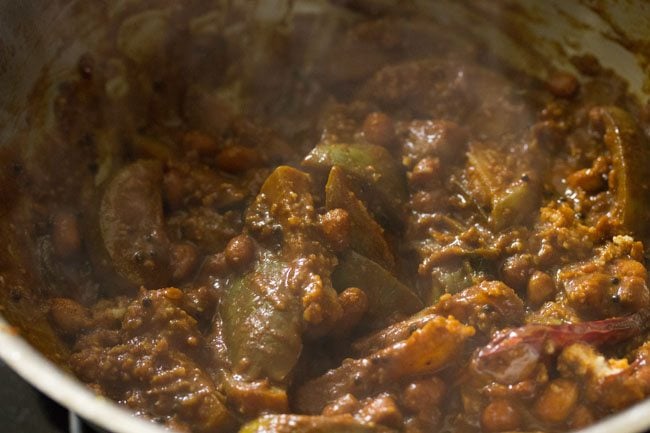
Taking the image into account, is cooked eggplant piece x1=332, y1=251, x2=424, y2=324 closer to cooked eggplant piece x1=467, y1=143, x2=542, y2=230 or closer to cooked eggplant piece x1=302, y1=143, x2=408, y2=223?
cooked eggplant piece x1=302, y1=143, x2=408, y2=223

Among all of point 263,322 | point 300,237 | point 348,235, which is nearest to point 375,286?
point 348,235

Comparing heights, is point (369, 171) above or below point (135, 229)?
above

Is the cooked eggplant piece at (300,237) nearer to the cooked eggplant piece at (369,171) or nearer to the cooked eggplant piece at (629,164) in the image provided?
the cooked eggplant piece at (369,171)

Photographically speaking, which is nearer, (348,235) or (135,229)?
(348,235)

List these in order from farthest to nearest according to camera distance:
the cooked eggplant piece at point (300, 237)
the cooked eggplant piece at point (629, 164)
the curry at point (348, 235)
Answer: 1. the cooked eggplant piece at point (629, 164)
2. the cooked eggplant piece at point (300, 237)
3. the curry at point (348, 235)

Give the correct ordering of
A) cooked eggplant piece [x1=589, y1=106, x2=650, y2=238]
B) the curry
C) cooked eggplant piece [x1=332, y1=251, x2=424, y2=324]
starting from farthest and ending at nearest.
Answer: cooked eggplant piece [x1=589, y1=106, x2=650, y2=238] < cooked eggplant piece [x1=332, y1=251, x2=424, y2=324] < the curry

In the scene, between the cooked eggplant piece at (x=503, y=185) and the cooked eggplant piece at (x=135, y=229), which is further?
the cooked eggplant piece at (x=503, y=185)

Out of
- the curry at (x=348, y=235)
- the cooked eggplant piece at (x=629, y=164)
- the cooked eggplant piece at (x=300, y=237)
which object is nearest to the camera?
the curry at (x=348, y=235)

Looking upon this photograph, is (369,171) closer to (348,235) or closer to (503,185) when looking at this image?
(348,235)

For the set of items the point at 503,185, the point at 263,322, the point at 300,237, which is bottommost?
the point at 263,322

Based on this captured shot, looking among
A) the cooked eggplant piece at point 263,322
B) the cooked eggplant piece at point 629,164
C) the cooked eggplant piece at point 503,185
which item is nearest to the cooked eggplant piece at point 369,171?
the cooked eggplant piece at point 503,185

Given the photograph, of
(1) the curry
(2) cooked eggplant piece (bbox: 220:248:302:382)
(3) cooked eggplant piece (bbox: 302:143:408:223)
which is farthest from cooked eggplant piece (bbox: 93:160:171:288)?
(3) cooked eggplant piece (bbox: 302:143:408:223)

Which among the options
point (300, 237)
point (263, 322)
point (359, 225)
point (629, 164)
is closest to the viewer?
point (263, 322)

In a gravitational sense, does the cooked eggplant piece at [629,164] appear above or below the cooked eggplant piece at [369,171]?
above
